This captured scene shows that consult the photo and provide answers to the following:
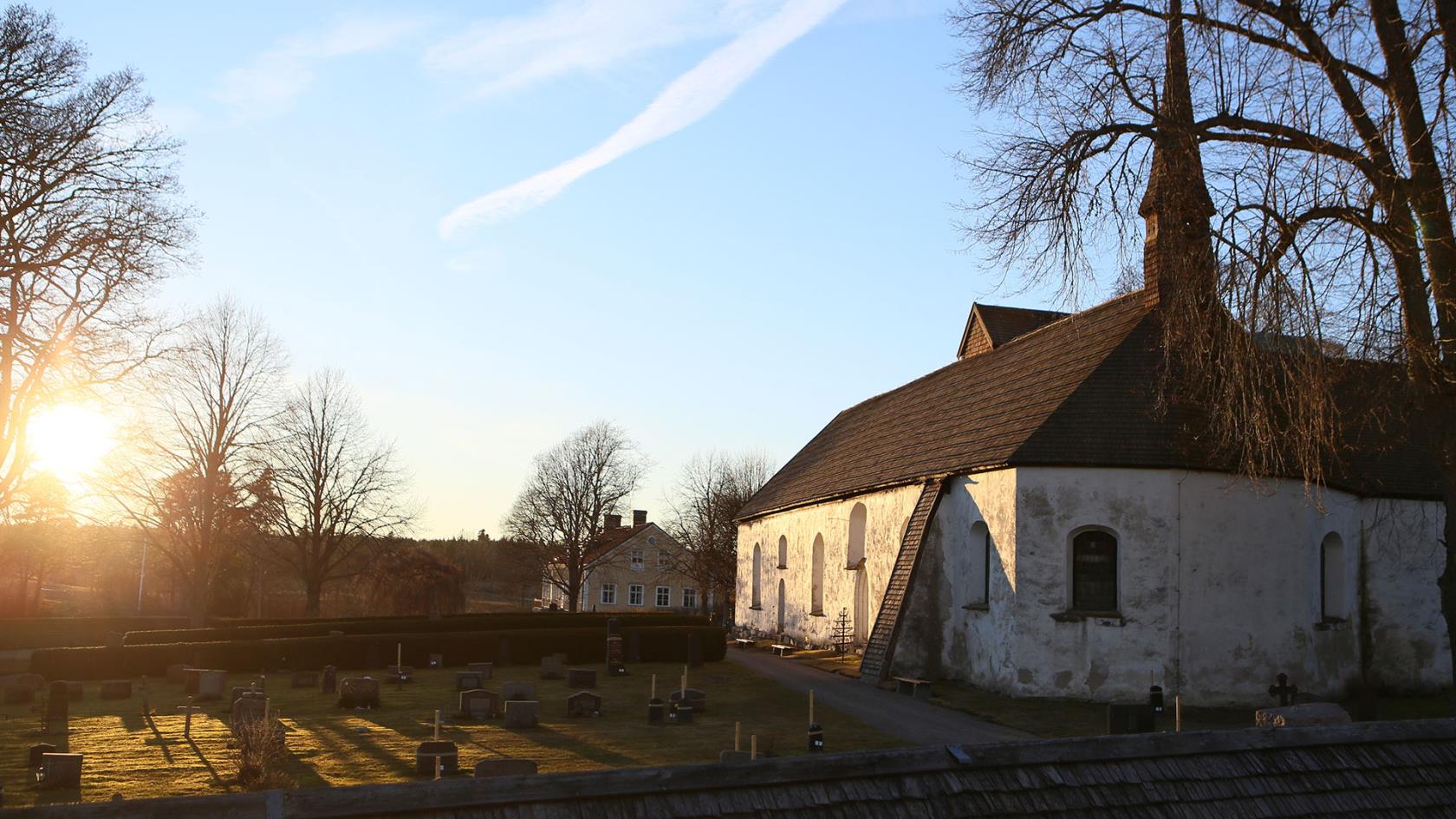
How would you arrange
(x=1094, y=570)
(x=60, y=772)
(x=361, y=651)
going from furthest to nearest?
(x=361, y=651) < (x=1094, y=570) < (x=60, y=772)

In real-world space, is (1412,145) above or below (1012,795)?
above

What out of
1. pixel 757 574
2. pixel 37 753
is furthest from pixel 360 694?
pixel 757 574

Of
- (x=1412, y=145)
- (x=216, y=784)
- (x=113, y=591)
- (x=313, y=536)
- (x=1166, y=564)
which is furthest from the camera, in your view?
(x=113, y=591)

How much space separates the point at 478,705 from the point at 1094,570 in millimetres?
11566

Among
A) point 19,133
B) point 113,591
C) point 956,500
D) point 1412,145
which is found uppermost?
point 19,133

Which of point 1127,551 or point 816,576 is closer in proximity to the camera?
point 1127,551

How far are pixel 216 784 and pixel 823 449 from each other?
27.8 meters

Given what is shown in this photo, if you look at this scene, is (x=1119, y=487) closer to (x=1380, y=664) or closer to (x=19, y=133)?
(x=1380, y=664)

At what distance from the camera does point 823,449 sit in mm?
40188

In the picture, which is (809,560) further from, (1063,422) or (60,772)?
(60,772)

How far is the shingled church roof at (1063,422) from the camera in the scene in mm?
21281

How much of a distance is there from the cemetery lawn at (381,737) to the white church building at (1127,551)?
4.18 metres

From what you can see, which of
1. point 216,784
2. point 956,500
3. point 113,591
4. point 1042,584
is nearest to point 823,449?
point 956,500

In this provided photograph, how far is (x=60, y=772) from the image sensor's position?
1415 centimetres
